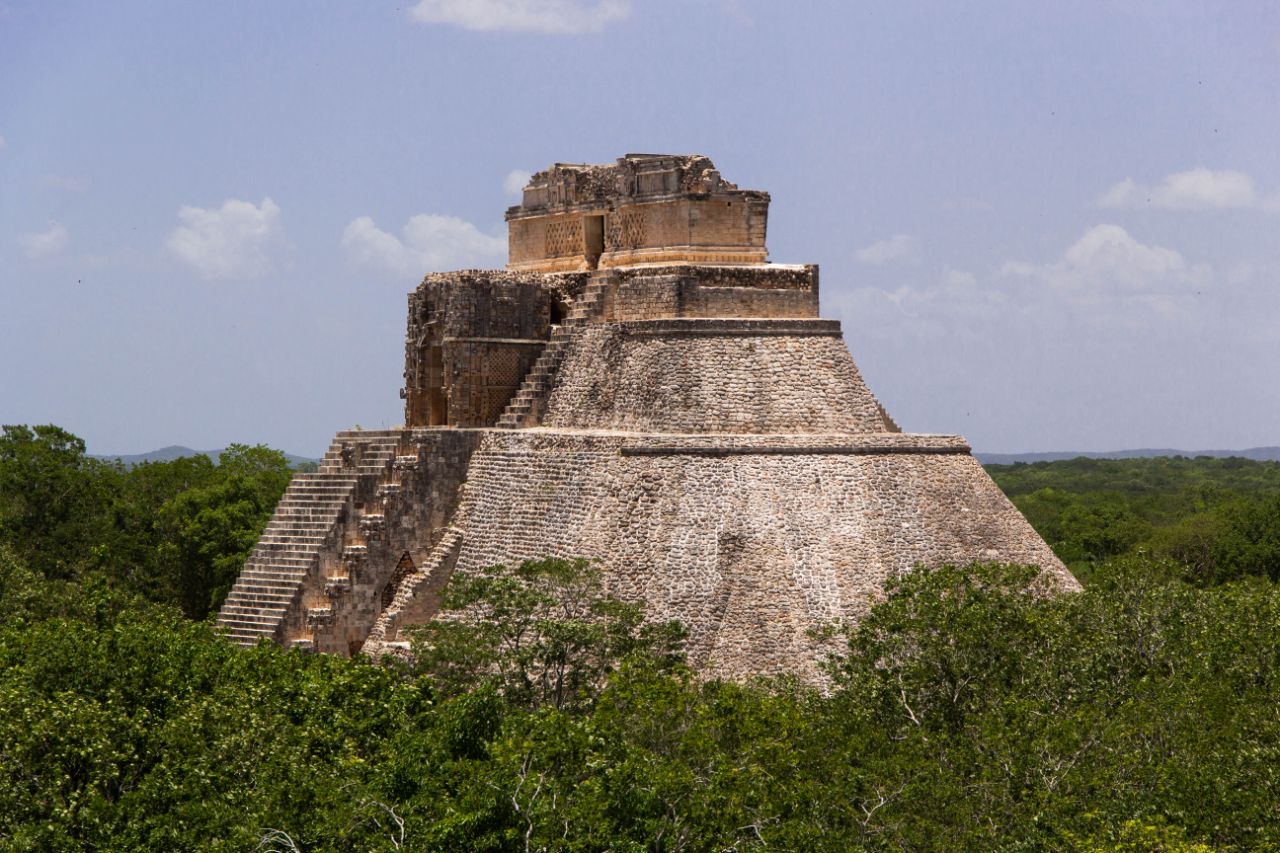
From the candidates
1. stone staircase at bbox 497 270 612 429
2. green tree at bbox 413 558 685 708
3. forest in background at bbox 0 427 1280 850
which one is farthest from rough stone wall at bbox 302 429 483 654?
green tree at bbox 413 558 685 708

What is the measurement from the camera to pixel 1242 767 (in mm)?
21375

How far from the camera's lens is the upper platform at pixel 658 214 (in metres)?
36.1

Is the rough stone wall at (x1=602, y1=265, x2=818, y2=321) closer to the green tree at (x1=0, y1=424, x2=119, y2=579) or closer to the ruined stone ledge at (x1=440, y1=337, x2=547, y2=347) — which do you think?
the ruined stone ledge at (x1=440, y1=337, x2=547, y2=347)

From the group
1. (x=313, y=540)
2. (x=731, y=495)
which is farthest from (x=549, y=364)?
(x=731, y=495)

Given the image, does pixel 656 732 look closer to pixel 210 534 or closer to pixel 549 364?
pixel 549 364

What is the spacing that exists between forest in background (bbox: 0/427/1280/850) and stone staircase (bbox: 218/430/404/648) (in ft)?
9.31

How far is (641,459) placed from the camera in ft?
105

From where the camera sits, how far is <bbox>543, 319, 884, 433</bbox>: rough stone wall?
3247cm

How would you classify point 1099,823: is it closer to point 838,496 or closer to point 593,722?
point 593,722

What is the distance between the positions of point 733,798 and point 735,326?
43.6 feet

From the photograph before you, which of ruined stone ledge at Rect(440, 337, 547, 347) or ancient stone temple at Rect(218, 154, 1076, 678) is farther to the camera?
ruined stone ledge at Rect(440, 337, 547, 347)

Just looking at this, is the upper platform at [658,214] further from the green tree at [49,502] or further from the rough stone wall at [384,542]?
the green tree at [49,502]

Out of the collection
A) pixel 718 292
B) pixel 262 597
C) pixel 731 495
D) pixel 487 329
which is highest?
pixel 718 292

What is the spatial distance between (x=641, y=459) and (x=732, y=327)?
3100 millimetres
